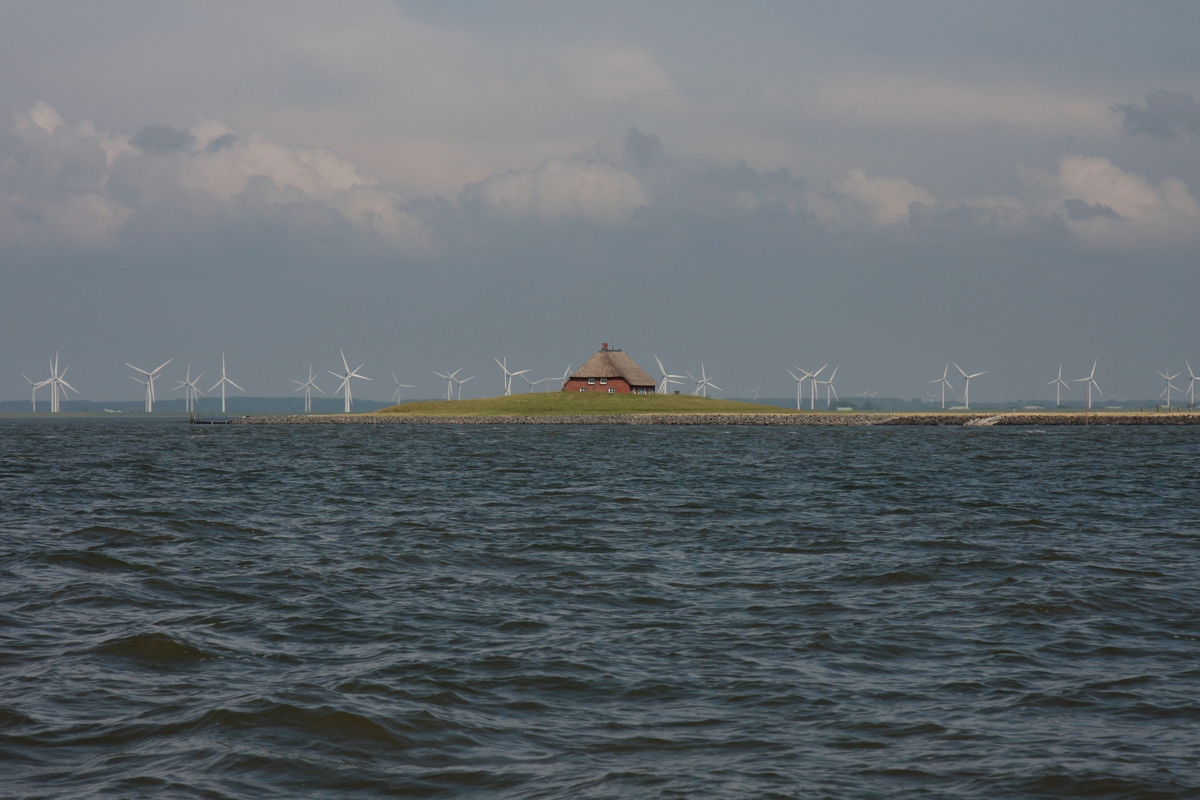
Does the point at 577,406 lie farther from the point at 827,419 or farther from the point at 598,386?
the point at 827,419

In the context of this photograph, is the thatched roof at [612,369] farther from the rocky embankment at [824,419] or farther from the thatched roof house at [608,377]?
the rocky embankment at [824,419]

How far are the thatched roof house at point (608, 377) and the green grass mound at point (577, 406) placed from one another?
5.18m

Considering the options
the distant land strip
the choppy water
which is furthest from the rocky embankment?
the choppy water

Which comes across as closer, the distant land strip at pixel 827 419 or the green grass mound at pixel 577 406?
the distant land strip at pixel 827 419

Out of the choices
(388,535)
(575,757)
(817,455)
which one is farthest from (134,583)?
(817,455)

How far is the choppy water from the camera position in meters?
9.45

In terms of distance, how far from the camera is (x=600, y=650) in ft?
45.2

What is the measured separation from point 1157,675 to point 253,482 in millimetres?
35532

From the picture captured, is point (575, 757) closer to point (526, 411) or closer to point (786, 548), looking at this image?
point (786, 548)

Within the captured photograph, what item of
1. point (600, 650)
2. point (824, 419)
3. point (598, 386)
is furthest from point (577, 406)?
point (600, 650)

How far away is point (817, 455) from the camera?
60438 millimetres

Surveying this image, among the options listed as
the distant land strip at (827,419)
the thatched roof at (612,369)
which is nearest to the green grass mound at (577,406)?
the distant land strip at (827,419)

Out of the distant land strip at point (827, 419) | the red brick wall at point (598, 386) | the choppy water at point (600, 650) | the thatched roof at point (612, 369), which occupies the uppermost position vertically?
the thatched roof at point (612, 369)

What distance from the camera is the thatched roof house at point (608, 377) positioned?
16200cm
